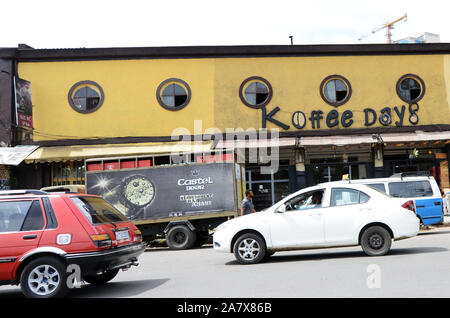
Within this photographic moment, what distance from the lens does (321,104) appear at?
2208cm

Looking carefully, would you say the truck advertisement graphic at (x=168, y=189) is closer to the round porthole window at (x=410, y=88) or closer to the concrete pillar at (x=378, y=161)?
the concrete pillar at (x=378, y=161)

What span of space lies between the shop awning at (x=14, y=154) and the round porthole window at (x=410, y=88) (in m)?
16.8

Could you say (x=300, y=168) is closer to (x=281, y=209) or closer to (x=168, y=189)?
(x=168, y=189)

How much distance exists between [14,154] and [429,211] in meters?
16.2

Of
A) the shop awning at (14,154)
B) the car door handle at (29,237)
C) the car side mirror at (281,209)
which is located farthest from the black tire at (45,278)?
the shop awning at (14,154)

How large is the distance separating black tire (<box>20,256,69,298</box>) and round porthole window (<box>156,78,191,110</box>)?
51.1ft

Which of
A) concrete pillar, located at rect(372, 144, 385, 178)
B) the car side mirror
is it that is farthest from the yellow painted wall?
the car side mirror

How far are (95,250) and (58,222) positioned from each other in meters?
0.70

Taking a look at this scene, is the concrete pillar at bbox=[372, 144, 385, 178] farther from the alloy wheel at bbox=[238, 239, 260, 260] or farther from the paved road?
the alloy wheel at bbox=[238, 239, 260, 260]

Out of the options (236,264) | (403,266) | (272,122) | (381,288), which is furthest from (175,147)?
(381,288)

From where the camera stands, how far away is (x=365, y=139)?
21047 millimetres

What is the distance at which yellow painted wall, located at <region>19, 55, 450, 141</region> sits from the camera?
21672 millimetres

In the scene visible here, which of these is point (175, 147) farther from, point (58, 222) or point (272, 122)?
point (58, 222)

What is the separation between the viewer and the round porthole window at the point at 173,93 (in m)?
21.9
